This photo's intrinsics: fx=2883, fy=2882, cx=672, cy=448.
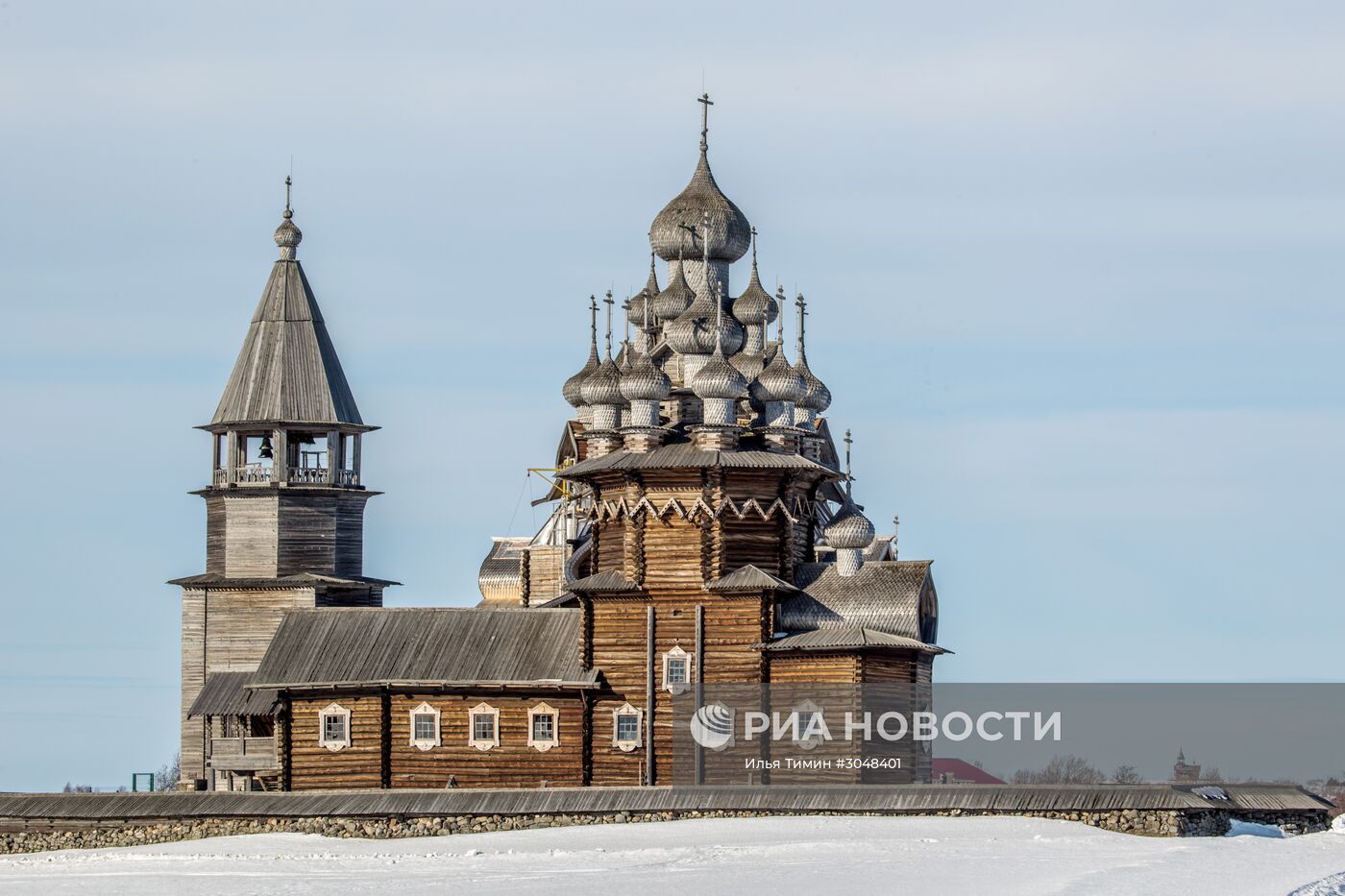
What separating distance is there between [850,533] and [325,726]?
1127cm

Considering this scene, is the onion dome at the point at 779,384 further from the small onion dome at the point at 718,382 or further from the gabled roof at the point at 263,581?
the gabled roof at the point at 263,581

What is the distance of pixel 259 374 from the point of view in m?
64.5

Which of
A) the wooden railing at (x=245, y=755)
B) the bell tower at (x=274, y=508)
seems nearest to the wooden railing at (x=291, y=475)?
the bell tower at (x=274, y=508)

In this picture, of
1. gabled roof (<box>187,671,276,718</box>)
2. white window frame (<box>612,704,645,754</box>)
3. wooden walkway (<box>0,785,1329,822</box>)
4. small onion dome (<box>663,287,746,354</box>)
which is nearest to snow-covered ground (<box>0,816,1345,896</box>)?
wooden walkway (<box>0,785,1329,822</box>)

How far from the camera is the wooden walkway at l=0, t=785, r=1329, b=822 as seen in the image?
48406 millimetres

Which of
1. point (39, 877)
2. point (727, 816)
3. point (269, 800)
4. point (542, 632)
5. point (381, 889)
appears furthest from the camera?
point (542, 632)

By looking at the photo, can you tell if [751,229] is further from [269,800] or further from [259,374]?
[269,800]

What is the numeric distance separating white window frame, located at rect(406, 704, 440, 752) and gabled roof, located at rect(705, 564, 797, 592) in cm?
626

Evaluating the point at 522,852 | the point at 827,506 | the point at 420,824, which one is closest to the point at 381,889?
the point at 522,852

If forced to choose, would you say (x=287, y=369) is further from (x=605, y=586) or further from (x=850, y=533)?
(x=850, y=533)

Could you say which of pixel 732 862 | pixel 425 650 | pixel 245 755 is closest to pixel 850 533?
pixel 425 650

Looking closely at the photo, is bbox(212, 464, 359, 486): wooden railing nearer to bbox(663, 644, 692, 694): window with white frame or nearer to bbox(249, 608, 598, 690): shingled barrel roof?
bbox(249, 608, 598, 690): shingled barrel roof

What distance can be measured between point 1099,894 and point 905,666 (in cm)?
1746

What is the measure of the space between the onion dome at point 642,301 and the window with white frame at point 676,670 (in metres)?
9.09
